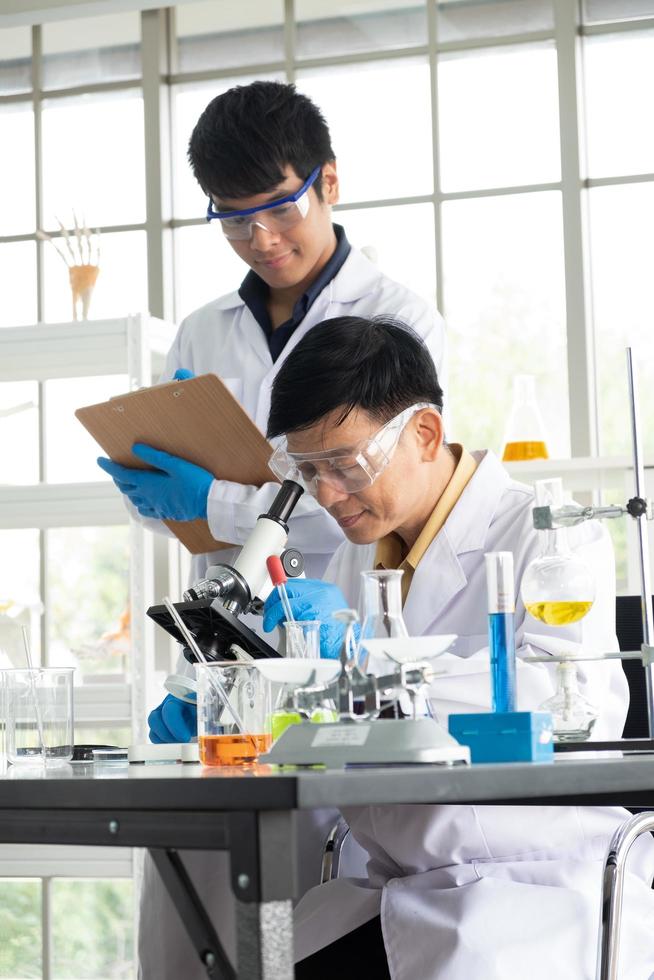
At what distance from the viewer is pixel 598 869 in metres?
1.31

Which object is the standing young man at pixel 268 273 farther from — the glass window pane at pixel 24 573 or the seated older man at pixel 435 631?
the glass window pane at pixel 24 573

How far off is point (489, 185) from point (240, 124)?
1740 mm

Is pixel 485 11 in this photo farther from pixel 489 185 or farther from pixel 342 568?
pixel 342 568

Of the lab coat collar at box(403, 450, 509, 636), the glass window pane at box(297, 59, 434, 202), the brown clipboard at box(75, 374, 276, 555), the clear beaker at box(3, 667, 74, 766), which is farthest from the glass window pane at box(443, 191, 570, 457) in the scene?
the clear beaker at box(3, 667, 74, 766)

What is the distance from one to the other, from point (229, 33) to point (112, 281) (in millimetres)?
858

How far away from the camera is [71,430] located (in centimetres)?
391

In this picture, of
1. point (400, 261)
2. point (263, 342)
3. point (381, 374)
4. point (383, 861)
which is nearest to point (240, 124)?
point (263, 342)

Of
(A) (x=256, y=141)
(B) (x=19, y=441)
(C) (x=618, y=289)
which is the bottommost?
(B) (x=19, y=441)

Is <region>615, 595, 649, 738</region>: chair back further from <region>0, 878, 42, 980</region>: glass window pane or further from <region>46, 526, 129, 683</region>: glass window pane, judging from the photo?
<region>0, 878, 42, 980</region>: glass window pane

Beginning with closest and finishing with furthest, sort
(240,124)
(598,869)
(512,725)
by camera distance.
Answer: (512,725), (598,869), (240,124)

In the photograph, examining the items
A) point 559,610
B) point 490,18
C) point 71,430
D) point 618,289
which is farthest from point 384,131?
point 559,610

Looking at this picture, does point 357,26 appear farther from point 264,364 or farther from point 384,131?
point 264,364

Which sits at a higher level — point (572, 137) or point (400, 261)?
point (572, 137)

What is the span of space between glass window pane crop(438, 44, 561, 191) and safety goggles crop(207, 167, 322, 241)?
171 centimetres
